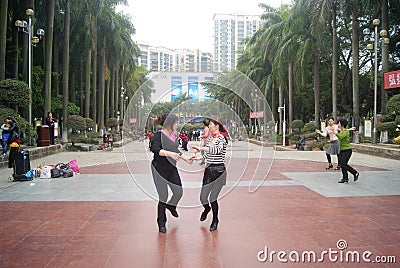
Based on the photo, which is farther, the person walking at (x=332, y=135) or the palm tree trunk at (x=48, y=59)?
the palm tree trunk at (x=48, y=59)

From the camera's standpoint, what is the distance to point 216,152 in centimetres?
492

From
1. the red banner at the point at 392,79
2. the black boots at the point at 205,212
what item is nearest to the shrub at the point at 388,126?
the red banner at the point at 392,79

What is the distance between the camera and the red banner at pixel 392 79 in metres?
20.3

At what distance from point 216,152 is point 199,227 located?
1.19 meters

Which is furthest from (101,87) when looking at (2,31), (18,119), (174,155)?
(174,155)

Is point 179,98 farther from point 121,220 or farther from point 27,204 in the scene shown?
point 27,204

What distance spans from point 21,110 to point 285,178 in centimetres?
1825

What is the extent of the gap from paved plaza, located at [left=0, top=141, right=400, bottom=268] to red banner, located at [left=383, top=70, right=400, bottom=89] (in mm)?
13195

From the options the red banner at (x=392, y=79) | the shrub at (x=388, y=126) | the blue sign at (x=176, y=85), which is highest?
the red banner at (x=392, y=79)

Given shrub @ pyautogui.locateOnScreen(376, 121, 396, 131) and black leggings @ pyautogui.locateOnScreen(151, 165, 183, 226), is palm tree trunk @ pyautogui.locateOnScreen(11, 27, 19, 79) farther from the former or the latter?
shrub @ pyautogui.locateOnScreen(376, 121, 396, 131)

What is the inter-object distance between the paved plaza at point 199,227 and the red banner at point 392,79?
1320cm

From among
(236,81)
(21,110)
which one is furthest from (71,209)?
(21,110)

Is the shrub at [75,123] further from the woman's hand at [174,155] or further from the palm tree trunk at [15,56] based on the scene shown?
the woman's hand at [174,155]

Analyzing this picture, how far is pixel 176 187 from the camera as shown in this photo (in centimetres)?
503
